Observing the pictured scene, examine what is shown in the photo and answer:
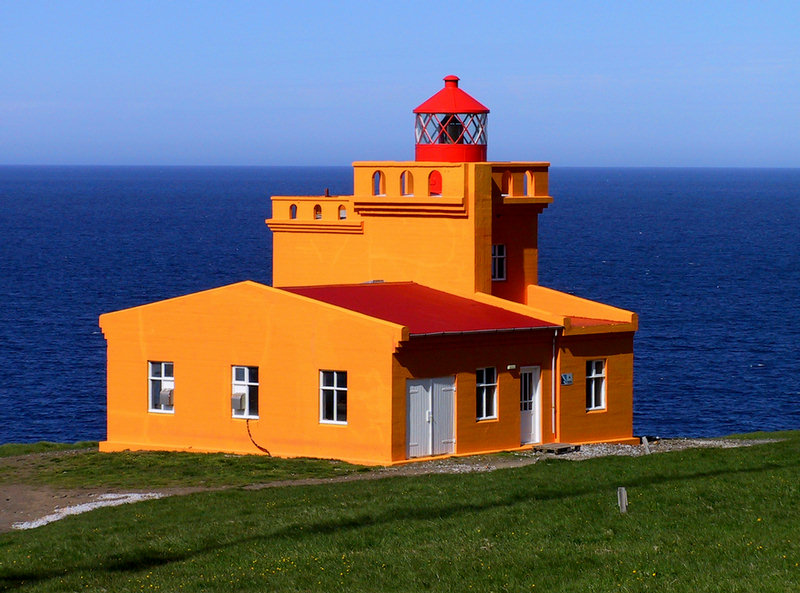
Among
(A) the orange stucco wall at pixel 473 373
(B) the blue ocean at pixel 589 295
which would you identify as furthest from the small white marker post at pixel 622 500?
(B) the blue ocean at pixel 589 295

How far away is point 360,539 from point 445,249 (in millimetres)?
16538

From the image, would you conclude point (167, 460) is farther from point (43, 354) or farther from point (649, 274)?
point (649, 274)

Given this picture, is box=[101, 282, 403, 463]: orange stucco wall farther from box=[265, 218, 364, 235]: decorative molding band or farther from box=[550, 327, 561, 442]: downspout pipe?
box=[265, 218, 364, 235]: decorative molding band

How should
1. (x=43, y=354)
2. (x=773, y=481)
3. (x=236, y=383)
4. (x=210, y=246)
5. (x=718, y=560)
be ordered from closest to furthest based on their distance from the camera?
(x=718, y=560) < (x=773, y=481) < (x=236, y=383) < (x=43, y=354) < (x=210, y=246)

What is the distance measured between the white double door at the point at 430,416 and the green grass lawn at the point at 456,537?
14.1 ft

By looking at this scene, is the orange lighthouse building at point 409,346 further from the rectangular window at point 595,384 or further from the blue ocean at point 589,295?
the blue ocean at point 589,295

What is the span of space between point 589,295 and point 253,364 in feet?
199

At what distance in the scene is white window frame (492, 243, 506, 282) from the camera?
37.0 m

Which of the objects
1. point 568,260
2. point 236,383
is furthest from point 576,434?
point 568,260

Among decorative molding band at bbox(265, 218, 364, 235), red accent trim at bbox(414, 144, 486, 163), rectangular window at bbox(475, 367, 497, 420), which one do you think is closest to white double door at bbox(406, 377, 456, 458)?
rectangular window at bbox(475, 367, 497, 420)

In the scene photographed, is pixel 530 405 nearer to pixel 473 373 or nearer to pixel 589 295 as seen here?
pixel 473 373

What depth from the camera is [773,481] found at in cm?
2273

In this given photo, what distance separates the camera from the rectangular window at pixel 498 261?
1458 inches

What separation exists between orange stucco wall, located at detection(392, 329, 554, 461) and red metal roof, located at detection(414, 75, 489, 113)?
777cm
